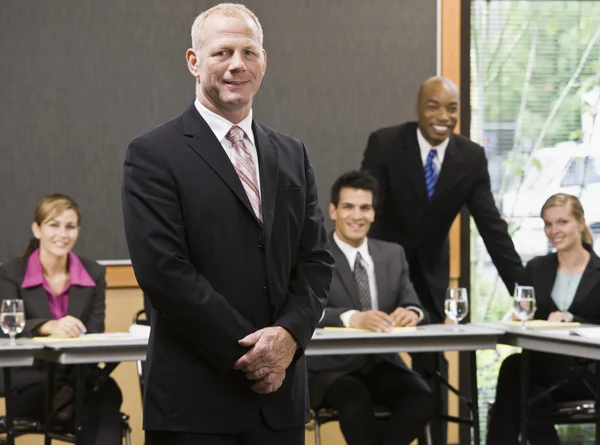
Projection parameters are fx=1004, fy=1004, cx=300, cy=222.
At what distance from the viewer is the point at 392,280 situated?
4504 mm

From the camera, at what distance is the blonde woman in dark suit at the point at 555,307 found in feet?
14.1

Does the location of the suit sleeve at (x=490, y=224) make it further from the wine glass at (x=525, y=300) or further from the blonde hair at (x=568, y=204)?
the wine glass at (x=525, y=300)

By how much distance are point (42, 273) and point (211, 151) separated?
2.50m

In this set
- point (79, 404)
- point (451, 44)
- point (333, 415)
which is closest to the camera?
point (79, 404)

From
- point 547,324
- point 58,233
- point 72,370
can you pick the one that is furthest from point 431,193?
point 72,370

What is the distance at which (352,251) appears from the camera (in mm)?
4477

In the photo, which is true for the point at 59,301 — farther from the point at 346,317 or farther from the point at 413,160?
the point at 413,160

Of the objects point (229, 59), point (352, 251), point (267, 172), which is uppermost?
point (229, 59)

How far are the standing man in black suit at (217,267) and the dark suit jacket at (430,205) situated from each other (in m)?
2.86

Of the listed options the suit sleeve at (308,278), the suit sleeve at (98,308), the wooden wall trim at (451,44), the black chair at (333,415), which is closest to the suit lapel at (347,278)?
the black chair at (333,415)

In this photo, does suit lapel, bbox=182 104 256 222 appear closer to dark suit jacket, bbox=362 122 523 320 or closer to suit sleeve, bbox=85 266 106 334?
suit sleeve, bbox=85 266 106 334

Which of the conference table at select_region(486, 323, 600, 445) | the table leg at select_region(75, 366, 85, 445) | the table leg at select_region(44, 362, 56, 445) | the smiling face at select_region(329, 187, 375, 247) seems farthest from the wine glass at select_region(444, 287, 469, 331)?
the table leg at select_region(44, 362, 56, 445)

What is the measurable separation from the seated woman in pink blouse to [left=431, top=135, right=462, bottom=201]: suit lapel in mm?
1655

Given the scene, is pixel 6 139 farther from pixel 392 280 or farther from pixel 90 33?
pixel 392 280
